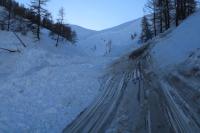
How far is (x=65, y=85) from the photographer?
57.0 feet

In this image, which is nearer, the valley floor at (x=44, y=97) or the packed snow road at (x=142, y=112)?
the packed snow road at (x=142, y=112)

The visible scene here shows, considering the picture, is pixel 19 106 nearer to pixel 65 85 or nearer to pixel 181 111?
pixel 65 85

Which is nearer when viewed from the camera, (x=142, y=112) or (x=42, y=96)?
(x=142, y=112)

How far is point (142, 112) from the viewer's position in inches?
401

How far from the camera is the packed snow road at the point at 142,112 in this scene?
858 centimetres

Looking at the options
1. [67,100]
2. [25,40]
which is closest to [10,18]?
[25,40]

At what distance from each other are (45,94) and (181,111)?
8.28 meters

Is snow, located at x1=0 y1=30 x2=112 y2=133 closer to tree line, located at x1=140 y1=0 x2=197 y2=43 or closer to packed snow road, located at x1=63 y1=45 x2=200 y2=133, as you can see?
packed snow road, located at x1=63 y1=45 x2=200 y2=133

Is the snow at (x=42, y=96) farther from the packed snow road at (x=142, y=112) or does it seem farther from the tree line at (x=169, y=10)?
the tree line at (x=169, y=10)

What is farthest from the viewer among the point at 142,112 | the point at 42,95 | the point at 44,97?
the point at 42,95

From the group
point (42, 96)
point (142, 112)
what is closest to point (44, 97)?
point (42, 96)

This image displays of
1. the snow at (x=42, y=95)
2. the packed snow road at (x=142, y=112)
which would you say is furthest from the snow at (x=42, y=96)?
the packed snow road at (x=142, y=112)

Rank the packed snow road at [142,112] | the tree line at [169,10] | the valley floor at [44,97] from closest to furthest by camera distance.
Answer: the packed snow road at [142,112], the valley floor at [44,97], the tree line at [169,10]

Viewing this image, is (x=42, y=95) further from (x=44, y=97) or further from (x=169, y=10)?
(x=169, y=10)
